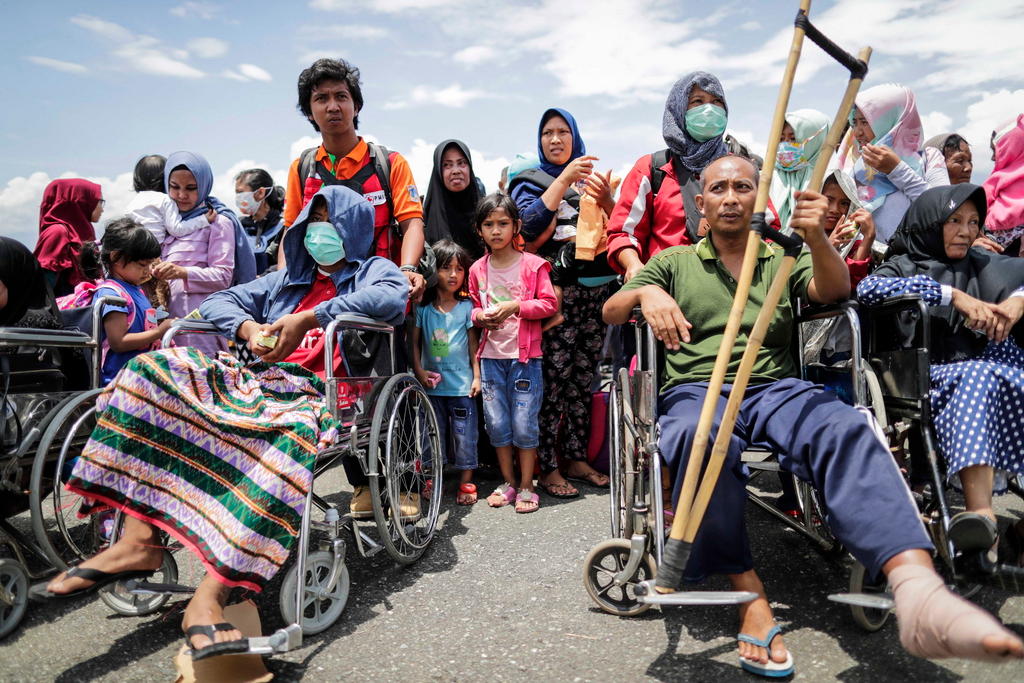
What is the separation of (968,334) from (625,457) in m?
1.44

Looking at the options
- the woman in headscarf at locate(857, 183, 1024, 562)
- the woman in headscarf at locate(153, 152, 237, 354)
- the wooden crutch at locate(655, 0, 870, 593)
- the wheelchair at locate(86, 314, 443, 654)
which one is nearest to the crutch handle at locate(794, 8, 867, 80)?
the wooden crutch at locate(655, 0, 870, 593)

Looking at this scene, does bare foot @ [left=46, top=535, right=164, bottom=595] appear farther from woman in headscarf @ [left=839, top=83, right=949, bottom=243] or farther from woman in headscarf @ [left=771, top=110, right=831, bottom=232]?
woman in headscarf @ [left=839, top=83, right=949, bottom=243]

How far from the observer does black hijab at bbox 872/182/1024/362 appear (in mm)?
2793

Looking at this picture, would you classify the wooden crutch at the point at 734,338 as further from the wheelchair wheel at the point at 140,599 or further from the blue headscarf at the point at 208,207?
the blue headscarf at the point at 208,207

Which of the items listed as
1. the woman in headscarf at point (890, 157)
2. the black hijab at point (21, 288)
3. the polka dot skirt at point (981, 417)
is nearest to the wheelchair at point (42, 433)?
the black hijab at point (21, 288)

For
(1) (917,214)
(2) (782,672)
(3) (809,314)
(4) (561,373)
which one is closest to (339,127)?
(4) (561,373)

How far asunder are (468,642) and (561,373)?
1940 mm

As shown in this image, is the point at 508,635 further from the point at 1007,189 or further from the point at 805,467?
the point at 1007,189

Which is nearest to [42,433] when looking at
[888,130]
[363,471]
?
[363,471]

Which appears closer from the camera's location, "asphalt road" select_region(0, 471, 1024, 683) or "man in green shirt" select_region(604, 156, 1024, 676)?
"man in green shirt" select_region(604, 156, 1024, 676)

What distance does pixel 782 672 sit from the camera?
202cm

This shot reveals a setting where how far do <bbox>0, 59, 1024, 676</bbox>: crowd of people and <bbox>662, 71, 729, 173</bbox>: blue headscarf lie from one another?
0.7 inches

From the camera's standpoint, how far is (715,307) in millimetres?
2582

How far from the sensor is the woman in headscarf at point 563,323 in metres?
4.06
